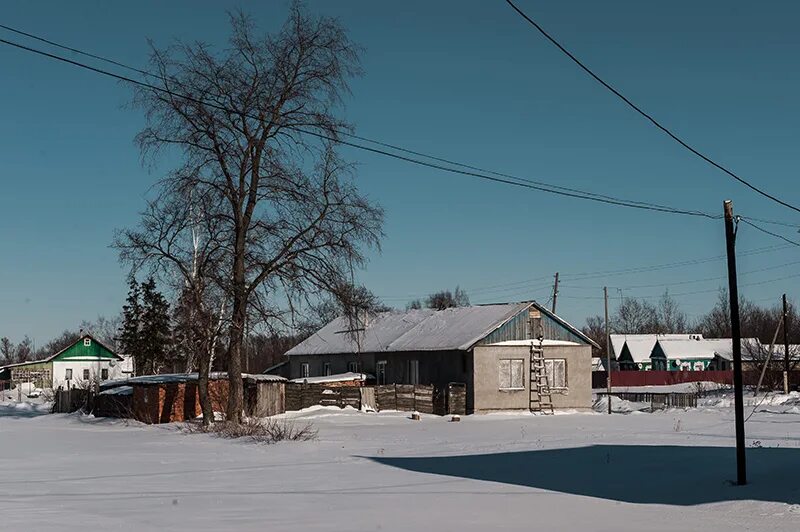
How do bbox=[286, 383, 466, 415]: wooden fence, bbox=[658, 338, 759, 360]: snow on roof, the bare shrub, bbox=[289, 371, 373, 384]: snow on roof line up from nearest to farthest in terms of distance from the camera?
the bare shrub → bbox=[286, 383, 466, 415]: wooden fence → bbox=[289, 371, 373, 384]: snow on roof → bbox=[658, 338, 759, 360]: snow on roof

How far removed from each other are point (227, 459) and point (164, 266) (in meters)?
12.9

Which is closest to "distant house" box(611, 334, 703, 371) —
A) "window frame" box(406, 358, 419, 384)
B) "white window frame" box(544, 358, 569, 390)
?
"white window frame" box(544, 358, 569, 390)

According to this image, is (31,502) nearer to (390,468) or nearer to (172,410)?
(390,468)

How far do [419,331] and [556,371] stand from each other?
7914mm

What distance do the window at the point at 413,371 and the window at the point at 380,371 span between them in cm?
219

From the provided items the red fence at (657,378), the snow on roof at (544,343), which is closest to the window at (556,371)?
the snow on roof at (544,343)

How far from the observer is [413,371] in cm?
4903

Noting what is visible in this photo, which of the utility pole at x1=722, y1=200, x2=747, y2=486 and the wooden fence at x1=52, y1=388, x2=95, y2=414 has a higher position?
the utility pole at x1=722, y1=200, x2=747, y2=486

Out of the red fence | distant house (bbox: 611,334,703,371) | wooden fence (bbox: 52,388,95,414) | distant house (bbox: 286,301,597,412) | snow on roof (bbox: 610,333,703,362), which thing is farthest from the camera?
snow on roof (bbox: 610,333,703,362)

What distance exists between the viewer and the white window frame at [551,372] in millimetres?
47469

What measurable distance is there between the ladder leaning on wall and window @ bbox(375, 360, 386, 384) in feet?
27.8

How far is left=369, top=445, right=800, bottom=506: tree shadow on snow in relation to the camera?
17.5m

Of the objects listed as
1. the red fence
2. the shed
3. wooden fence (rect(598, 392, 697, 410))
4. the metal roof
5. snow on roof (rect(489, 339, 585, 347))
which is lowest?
the red fence

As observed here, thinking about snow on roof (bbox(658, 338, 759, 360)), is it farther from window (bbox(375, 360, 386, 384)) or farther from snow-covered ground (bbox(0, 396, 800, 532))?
snow-covered ground (bbox(0, 396, 800, 532))
